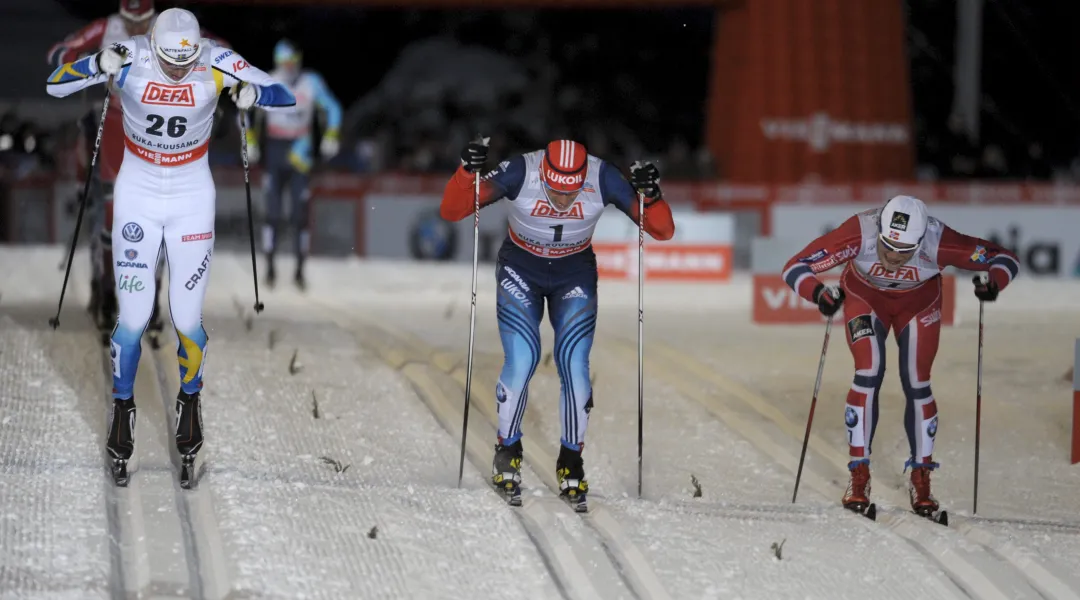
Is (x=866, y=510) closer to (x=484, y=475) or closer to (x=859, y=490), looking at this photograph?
(x=859, y=490)

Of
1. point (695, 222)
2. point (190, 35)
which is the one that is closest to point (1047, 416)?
point (190, 35)

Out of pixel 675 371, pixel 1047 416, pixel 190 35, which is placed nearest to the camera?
pixel 190 35

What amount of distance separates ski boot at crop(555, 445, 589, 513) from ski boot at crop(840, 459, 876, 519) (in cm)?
142

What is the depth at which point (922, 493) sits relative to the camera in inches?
312

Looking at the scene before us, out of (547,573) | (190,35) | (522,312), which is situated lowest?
(547,573)

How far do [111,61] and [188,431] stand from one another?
171cm

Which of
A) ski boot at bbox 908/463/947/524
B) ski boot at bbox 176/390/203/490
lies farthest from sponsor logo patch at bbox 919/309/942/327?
ski boot at bbox 176/390/203/490

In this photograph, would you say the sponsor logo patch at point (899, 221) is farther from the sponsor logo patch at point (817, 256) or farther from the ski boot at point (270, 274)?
the ski boot at point (270, 274)

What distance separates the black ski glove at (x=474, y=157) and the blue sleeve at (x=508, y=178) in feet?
0.38

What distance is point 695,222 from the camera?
17906 mm

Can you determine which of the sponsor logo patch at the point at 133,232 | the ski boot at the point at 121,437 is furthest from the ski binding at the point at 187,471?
the sponsor logo patch at the point at 133,232

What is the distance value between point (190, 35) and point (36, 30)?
767 inches

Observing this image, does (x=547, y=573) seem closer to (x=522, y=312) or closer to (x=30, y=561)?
(x=522, y=312)

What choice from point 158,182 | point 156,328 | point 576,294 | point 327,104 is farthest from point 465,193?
point 327,104
